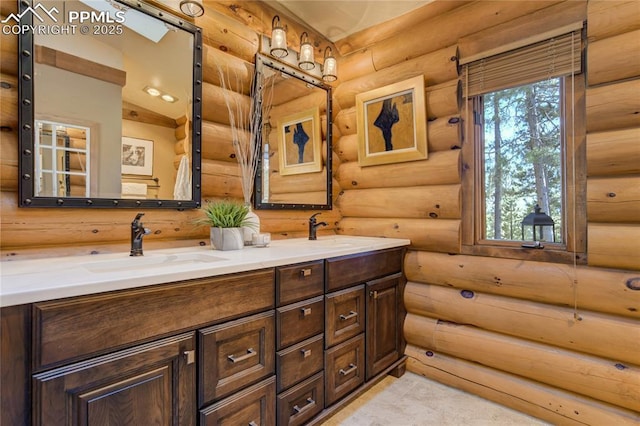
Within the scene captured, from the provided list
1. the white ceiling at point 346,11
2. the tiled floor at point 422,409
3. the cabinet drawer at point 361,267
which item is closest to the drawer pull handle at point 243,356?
the cabinet drawer at point 361,267

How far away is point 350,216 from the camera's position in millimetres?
2809

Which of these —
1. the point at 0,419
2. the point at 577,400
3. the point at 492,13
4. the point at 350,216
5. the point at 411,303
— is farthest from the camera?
the point at 350,216

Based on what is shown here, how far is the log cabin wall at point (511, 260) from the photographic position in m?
1.60

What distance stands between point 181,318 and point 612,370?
2.11 m

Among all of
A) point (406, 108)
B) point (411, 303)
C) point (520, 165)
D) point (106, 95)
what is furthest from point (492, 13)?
point (106, 95)

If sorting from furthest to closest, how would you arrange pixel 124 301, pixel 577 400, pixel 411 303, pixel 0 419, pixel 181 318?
pixel 411 303
pixel 577 400
pixel 181 318
pixel 124 301
pixel 0 419

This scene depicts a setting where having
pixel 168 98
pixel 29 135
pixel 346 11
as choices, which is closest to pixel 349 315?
pixel 168 98

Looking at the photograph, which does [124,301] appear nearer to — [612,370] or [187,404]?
[187,404]

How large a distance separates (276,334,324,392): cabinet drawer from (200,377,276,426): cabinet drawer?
0.06 m

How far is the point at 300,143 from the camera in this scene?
2.51 m

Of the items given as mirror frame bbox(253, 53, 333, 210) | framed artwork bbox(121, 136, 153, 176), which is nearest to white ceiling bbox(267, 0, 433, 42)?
→ mirror frame bbox(253, 53, 333, 210)

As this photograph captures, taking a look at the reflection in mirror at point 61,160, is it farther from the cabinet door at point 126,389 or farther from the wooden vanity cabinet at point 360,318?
the wooden vanity cabinet at point 360,318

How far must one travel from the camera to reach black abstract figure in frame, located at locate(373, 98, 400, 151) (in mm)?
2455

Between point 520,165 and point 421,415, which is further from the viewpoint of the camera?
point 520,165
